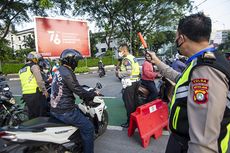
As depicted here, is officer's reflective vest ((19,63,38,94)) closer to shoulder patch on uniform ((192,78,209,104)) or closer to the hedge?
shoulder patch on uniform ((192,78,209,104))

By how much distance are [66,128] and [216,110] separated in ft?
8.36

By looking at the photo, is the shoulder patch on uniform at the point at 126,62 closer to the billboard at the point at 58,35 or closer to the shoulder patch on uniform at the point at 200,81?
the shoulder patch on uniform at the point at 200,81

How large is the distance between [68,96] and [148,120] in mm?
1797

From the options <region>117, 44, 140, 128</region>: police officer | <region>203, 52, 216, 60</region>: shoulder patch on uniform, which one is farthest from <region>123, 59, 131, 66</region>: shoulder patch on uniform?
<region>203, 52, 216, 60</region>: shoulder patch on uniform

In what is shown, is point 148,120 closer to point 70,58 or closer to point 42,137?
point 70,58

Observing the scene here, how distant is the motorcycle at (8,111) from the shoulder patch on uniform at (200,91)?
14.3ft

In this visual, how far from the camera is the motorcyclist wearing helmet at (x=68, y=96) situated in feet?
11.3

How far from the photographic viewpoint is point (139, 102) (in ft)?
19.4

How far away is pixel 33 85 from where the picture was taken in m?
4.79

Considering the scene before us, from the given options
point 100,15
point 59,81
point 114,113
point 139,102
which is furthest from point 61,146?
point 100,15

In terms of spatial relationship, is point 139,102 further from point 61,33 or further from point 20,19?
point 20,19

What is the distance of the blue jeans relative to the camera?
11.4ft

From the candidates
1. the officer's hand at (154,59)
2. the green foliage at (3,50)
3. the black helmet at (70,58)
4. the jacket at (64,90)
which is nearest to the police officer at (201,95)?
the officer's hand at (154,59)

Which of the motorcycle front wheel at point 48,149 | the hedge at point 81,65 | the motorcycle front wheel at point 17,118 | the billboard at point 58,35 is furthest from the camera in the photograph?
the hedge at point 81,65
